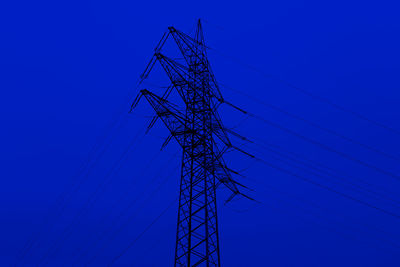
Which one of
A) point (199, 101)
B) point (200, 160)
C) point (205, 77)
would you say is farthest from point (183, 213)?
point (205, 77)

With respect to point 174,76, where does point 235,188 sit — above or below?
below

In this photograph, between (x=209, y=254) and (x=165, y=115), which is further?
(x=165, y=115)

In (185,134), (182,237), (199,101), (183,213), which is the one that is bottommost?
(182,237)

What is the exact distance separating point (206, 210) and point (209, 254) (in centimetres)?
163

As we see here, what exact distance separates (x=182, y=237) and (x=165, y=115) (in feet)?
16.8

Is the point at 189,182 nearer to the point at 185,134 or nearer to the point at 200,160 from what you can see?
the point at 200,160

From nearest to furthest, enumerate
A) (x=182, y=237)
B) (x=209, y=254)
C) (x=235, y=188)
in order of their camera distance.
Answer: (x=209, y=254)
(x=182, y=237)
(x=235, y=188)

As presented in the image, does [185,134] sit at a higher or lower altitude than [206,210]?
higher

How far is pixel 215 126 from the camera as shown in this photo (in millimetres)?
16547

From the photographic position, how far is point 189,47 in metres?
18.5

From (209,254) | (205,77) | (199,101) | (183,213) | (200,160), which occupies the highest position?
(205,77)

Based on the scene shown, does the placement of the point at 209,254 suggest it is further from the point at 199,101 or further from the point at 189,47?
the point at 189,47

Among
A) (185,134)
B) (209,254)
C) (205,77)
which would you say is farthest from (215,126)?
(209,254)

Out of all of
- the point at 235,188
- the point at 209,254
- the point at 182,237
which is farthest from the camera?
the point at 235,188
